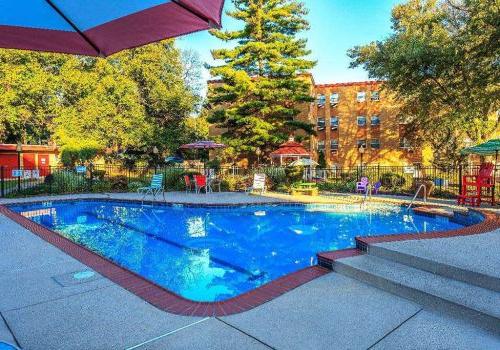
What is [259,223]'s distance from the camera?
391 inches

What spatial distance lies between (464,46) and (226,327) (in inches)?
617

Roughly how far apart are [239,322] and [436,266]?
103 inches

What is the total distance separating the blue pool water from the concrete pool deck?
57.5 inches

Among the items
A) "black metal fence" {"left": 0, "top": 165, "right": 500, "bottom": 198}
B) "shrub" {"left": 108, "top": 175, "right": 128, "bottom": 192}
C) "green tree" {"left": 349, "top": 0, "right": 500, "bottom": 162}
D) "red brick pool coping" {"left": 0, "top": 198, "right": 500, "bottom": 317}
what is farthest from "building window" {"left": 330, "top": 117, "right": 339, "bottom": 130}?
"red brick pool coping" {"left": 0, "top": 198, "right": 500, "bottom": 317}

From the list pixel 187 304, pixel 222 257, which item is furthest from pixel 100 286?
pixel 222 257

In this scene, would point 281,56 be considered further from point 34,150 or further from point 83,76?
point 34,150

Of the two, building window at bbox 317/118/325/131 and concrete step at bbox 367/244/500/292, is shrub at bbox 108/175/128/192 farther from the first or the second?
building window at bbox 317/118/325/131

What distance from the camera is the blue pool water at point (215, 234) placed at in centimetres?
555

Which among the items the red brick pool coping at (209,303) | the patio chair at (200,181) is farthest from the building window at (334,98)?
the red brick pool coping at (209,303)

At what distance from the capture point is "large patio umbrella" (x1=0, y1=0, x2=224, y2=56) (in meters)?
1.91

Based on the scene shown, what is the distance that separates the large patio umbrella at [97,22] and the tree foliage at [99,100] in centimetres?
1921

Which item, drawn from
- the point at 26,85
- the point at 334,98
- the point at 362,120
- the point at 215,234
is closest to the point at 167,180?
the point at 215,234

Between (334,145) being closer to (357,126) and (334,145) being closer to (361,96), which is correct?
(357,126)

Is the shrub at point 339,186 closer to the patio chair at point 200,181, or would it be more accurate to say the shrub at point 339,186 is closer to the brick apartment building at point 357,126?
the patio chair at point 200,181
